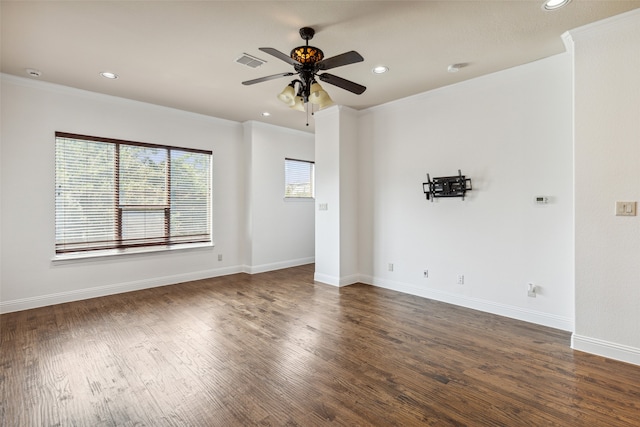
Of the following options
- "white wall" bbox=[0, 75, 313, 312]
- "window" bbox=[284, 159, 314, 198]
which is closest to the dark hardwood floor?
"white wall" bbox=[0, 75, 313, 312]

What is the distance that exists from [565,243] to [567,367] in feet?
4.38

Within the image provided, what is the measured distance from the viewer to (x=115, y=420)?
195cm

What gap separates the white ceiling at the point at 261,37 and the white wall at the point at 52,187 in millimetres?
403

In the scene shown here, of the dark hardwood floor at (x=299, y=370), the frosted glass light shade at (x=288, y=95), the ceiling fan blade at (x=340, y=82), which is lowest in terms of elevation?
the dark hardwood floor at (x=299, y=370)

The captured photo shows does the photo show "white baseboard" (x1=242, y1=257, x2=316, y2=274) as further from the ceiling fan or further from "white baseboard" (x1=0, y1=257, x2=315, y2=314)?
A: the ceiling fan

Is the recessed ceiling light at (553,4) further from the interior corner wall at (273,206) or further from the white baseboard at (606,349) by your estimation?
the interior corner wall at (273,206)

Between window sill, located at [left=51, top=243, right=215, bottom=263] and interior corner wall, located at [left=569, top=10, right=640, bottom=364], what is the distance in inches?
209

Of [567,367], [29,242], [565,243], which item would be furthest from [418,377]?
[29,242]

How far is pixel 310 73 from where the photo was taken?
2.71 meters

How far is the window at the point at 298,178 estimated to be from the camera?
6754 mm

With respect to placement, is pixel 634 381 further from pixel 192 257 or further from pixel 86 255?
pixel 86 255

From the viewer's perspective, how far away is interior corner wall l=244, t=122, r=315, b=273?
6.07 metres

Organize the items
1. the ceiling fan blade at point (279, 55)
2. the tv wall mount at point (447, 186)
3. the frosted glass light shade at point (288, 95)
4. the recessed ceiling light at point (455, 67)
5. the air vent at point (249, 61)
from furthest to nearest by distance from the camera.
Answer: the tv wall mount at point (447, 186)
the recessed ceiling light at point (455, 67)
the air vent at point (249, 61)
the frosted glass light shade at point (288, 95)
the ceiling fan blade at point (279, 55)

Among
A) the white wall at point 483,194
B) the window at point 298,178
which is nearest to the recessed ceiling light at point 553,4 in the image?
the white wall at point 483,194
